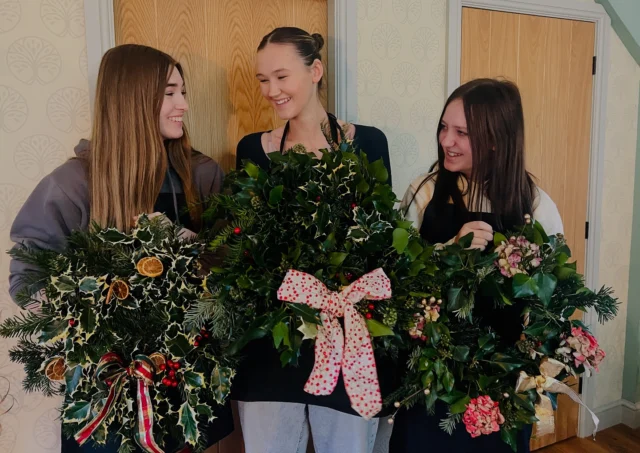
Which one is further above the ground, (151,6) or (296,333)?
(151,6)

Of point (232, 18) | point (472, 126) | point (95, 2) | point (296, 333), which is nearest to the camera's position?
point (296, 333)

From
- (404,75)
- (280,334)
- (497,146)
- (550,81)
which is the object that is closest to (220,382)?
(280,334)

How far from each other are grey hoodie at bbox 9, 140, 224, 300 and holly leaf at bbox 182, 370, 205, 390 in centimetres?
44

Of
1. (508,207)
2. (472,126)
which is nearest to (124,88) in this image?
(472,126)

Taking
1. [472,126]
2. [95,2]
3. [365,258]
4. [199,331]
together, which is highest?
[95,2]

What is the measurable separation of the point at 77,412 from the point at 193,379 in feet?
0.70

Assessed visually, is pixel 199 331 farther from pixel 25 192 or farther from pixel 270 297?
pixel 25 192

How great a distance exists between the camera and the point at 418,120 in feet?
5.78

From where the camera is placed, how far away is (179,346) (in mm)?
878

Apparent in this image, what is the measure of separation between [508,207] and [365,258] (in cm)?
39

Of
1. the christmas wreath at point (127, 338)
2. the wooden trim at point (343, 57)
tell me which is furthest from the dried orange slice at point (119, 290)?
the wooden trim at point (343, 57)

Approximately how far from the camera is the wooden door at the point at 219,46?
1455mm

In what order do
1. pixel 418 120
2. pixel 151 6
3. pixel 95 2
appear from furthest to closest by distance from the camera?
pixel 418 120 → pixel 151 6 → pixel 95 2

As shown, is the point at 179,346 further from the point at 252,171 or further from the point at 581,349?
the point at 581,349
